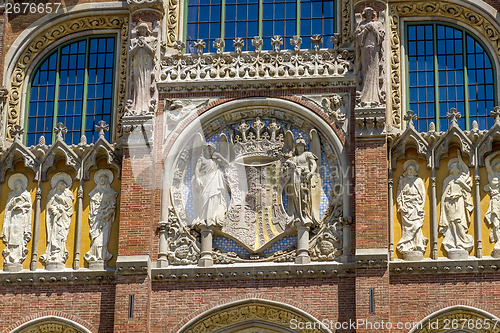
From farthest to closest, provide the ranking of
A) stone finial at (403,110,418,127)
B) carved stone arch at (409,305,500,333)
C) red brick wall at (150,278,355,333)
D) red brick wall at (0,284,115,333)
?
stone finial at (403,110,418,127) < red brick wall at (0,284,115,333) < red brick wall at (150,278,355,333) < carved stone arch at (409,305,500,333)

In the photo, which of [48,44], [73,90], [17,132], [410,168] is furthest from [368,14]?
[17,132]

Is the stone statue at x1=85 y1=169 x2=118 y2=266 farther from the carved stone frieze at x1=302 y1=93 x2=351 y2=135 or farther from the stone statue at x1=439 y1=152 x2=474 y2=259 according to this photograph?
the stone statue at x1=439 y1=152 x2=474 y2=259

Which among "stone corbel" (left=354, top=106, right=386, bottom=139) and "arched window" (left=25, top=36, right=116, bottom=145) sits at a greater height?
"arched window" (left=25, top=36, right=116, bottom=145)

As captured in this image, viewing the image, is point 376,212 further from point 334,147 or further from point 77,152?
point 77,152

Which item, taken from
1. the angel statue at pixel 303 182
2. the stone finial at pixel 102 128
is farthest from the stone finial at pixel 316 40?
the stone finial at pixel 102 128

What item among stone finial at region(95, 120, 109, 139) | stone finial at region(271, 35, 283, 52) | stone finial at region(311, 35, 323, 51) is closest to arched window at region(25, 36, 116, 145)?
stone finial at region(95, 120, 109, 139)

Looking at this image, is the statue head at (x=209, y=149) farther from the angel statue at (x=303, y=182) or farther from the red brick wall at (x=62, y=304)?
the red brick wall at (x=62, y=304)

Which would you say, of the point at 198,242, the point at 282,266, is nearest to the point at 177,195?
the point at 198,242

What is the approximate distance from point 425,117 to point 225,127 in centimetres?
542

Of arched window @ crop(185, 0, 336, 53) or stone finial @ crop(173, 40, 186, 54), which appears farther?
arched window @ crop(185, 0, 336, 53)

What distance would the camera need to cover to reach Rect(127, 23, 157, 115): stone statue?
34.5 m

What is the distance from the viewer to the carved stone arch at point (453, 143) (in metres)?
33.4

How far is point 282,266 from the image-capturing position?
107 feet

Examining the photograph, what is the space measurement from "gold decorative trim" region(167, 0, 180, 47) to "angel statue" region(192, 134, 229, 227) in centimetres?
315
